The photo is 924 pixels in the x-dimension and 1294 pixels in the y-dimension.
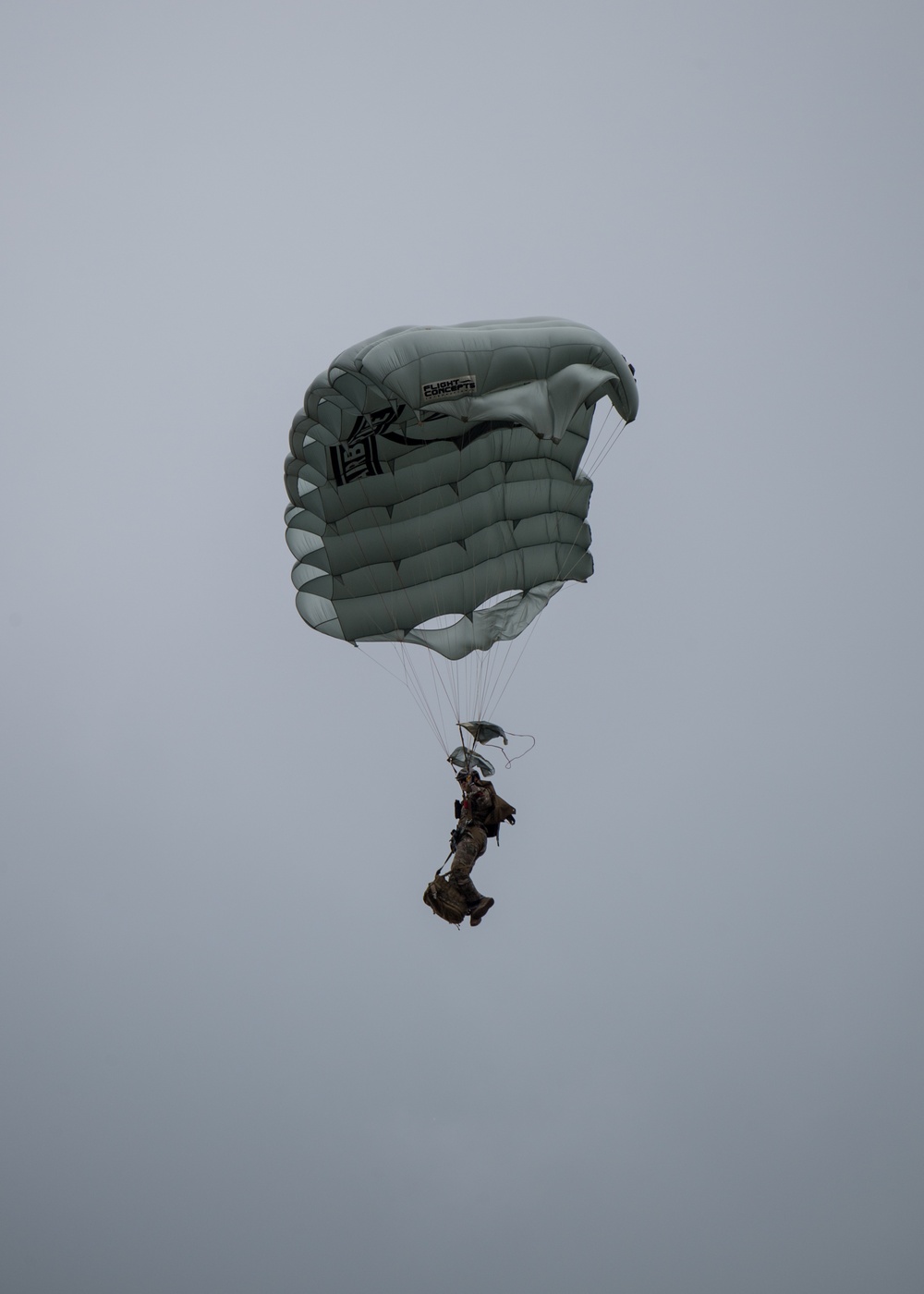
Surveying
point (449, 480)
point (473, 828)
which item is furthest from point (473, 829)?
point (449, 480)

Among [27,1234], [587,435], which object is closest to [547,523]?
[587,435]

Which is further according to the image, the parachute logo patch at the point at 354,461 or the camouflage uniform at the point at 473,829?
the parachute logo patch at the point at 354,461

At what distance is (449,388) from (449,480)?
7.35 feet

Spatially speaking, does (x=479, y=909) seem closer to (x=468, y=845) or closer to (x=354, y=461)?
(x=468, y=845)

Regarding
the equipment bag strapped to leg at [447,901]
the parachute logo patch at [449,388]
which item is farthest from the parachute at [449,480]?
the equipment bag strapped to leg at [447,901]

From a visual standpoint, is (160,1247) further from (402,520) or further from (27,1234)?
(402,520)

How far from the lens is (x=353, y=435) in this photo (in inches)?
555

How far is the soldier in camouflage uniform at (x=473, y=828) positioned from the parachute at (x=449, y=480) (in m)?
0.96

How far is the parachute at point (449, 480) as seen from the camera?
42.0 feet

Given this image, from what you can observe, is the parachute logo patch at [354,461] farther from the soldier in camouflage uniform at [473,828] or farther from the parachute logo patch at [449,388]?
the soldier in camouflage uniform at [473,828]

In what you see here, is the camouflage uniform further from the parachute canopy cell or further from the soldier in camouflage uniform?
the parachute canopy cell

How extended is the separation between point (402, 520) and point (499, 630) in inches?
81.8

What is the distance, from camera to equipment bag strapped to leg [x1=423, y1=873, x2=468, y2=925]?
13992 millimetres

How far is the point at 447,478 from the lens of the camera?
14.8 m
